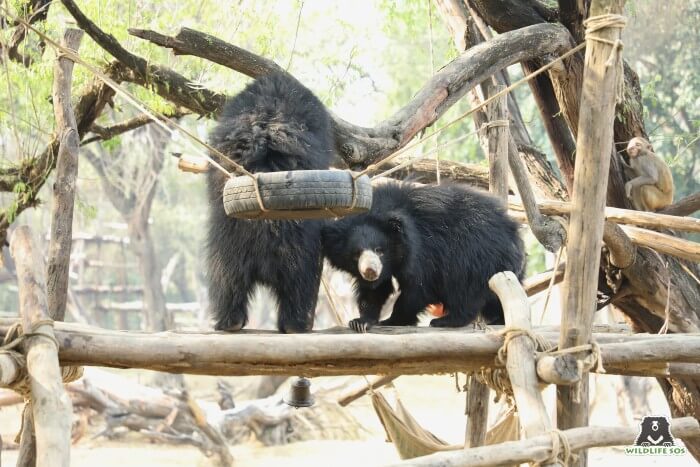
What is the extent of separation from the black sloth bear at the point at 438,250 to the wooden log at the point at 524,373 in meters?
0.72

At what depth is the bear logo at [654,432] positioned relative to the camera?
10.4ft

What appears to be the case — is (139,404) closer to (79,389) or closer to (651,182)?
A: (79,389)

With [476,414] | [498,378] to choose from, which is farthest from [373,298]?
[498,378]

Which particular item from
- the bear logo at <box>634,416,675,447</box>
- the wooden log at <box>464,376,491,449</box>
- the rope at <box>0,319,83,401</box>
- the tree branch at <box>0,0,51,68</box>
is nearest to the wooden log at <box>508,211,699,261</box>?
the wooden log at <box>464,376,491,449</box>

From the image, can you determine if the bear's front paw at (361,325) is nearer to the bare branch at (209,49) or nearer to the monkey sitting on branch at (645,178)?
the bare branch at (209,49)

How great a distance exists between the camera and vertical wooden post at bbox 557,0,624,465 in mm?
2793

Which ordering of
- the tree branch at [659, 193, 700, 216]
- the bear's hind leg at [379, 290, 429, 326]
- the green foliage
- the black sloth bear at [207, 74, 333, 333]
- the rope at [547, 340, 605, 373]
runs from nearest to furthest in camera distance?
the rope at [547, 340, 605, 373], the black sloth bear at [207, 74, 333, 333], the bear's hind leg at [379, 290, 429, 326], the tree branch at [659, 193, 700, 216], the green foliage

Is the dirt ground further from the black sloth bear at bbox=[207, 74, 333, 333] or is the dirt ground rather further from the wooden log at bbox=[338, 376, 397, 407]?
the black sloth bear at bbox=[207, 74, 333, 333]

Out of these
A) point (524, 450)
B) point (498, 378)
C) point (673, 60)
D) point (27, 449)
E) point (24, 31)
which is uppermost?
point (673, 60)

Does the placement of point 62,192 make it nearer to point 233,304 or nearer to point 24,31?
point 233,304

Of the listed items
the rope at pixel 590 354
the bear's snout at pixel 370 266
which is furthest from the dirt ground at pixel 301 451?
the rope at pixel 590 354

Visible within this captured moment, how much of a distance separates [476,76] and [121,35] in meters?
2.33

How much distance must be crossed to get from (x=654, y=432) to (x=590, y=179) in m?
1.03

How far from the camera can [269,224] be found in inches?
139
